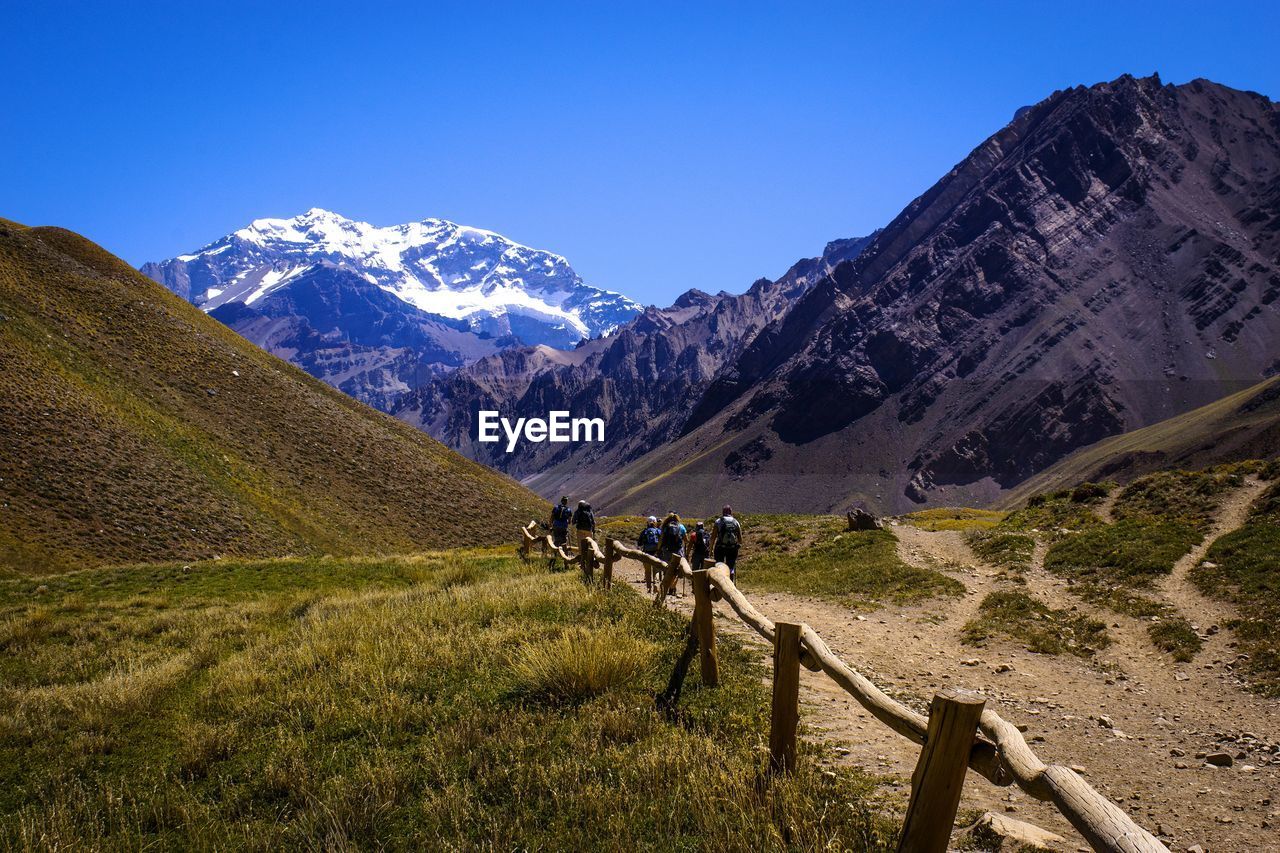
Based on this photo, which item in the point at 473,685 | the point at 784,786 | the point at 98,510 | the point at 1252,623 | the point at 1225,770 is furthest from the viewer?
the point at 98,510

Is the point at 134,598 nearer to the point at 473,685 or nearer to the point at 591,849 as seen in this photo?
the point at 473,685

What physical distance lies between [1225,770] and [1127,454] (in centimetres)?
14306

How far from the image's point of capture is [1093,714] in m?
9.03

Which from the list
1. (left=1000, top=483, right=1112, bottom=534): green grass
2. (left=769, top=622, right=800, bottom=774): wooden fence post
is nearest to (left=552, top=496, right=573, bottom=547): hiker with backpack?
(left=1000, top=483, right=1112, bottom=534): green grass

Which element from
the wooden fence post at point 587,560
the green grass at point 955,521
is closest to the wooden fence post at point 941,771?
the wooden fence post at point 587,560

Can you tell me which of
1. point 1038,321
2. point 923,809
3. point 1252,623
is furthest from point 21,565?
point 1038,321

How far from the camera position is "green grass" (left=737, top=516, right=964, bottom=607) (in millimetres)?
17969

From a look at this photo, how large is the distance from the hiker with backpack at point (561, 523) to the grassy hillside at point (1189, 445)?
103321 millimetres

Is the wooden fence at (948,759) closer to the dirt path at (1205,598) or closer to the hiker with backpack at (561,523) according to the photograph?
the dirt path at (1205,598)

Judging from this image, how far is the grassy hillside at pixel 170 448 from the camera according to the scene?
1395 inches

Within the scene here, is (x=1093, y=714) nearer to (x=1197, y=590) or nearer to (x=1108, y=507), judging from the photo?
(x=1197, y=590)

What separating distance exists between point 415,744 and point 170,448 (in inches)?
1831

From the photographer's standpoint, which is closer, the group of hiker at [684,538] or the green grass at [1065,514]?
the group of hiker at [684,538]

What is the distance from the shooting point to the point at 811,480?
19075 cm
